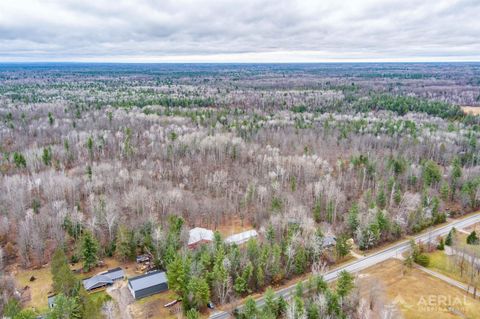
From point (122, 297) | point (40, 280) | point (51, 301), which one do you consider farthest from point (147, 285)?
point (40, 280)

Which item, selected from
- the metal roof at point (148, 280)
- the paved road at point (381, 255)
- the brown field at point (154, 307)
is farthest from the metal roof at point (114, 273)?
the paved road at point (381, 255)

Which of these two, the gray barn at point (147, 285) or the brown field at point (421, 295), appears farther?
the gray barn at point (147, 285)

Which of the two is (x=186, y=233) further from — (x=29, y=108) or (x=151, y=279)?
(x=29, y=108)

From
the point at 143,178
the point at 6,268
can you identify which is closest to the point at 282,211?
the point at 143,178

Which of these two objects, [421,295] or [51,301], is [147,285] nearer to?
[51,301]

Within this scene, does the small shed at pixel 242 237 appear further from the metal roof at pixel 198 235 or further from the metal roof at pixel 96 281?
the metal roof at pixel 96 281

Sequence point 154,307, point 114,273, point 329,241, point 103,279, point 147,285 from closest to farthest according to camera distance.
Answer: point 154,307
point 147,285
point 103,279
point 114,273
point 329,241
